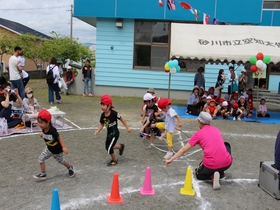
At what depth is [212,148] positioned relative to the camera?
4.64 m

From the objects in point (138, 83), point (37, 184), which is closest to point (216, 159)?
point (37, 184)

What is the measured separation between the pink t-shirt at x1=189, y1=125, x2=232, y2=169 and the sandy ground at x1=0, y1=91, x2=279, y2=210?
1.32 feet

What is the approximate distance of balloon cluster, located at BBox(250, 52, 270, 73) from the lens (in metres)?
9.75

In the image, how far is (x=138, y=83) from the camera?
1585 cm

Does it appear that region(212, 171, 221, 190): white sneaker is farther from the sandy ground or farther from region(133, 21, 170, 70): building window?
region(133, 21, 170, 70): building window

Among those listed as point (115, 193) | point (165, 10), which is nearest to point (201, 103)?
point (165, 10)

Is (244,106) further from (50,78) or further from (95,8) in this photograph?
(95,8)

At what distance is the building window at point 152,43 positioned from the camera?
1562cm

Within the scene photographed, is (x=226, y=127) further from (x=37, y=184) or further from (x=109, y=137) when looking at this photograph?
(x=37, y=184)

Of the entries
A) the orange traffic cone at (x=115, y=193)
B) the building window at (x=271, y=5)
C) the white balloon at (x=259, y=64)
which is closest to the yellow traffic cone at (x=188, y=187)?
the orange traffic cone at (x=115, y=193)

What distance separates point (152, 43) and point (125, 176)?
37.9ft

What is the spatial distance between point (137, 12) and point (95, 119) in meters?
7.62

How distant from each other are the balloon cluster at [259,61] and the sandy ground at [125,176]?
103 inches

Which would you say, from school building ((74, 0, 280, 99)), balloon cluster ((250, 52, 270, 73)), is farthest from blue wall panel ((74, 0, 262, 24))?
balloon cluster ((250, 52, 270, 73))
